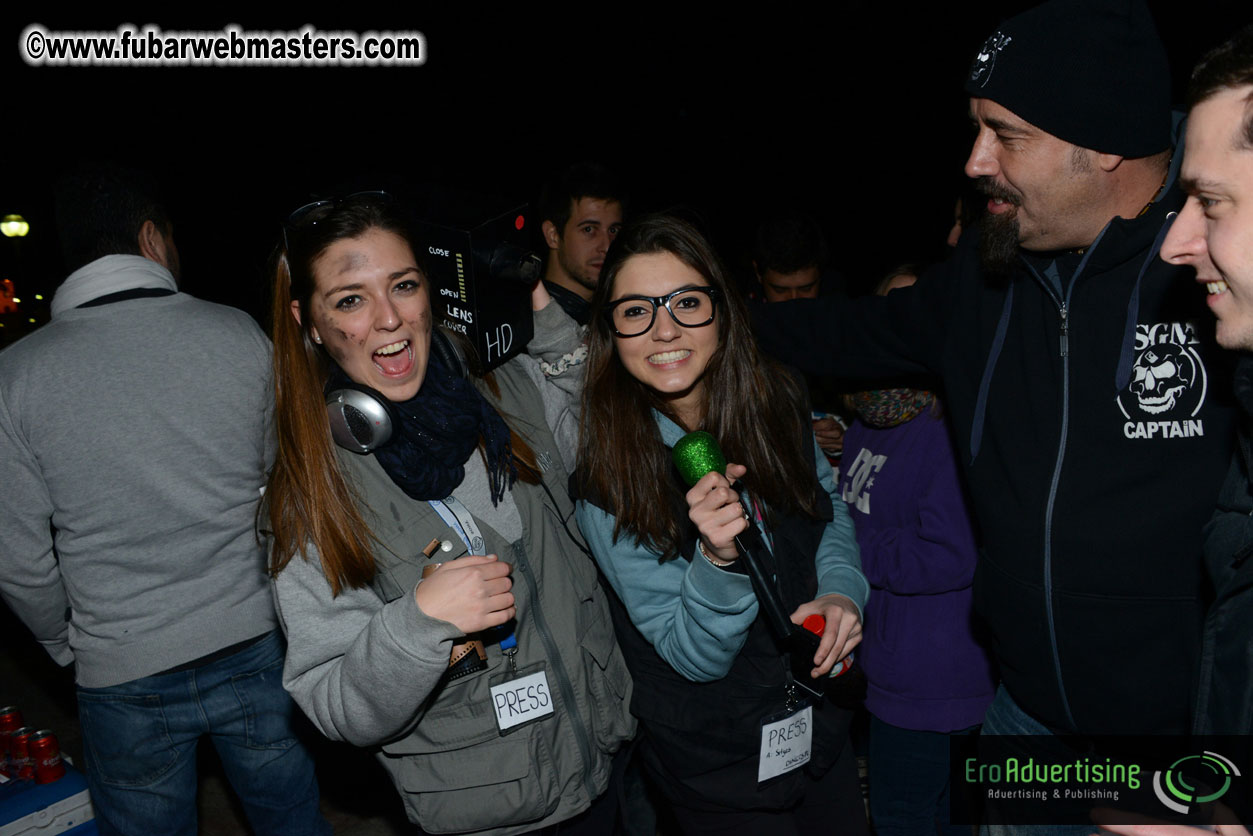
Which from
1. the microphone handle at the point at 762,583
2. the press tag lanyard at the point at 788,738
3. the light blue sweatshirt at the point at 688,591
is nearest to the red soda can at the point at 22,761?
the light blue sweatshirt at the point at 688,591

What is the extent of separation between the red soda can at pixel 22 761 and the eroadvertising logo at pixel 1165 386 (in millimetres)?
3886

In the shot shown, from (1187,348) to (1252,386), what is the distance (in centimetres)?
32

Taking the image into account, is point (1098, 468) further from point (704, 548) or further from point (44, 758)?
point (44, 758)

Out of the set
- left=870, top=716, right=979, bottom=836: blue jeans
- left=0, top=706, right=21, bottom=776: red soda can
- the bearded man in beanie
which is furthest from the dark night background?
left=870, top=716, right=979, bottom=836: blue jeans

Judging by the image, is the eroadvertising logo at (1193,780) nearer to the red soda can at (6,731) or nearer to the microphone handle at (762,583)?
the microphone handle at (762,583)

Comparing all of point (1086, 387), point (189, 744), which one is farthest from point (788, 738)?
point (189, 744)

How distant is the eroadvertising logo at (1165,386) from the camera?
1.70 metres

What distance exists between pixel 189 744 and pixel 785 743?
6.49 feet

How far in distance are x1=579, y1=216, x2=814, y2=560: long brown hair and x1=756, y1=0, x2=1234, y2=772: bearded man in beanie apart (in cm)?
47

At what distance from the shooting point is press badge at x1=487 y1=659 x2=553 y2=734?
5.99 ft

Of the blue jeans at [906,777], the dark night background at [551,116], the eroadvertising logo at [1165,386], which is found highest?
the dark night background at [551,116]

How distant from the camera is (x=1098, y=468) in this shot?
179cm

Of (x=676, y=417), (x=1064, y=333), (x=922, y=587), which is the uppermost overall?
(x=1064, y=333)

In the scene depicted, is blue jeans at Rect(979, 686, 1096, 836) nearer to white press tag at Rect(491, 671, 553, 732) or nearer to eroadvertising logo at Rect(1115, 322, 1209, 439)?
eroadvertising logo at Rect(1115, 322, 1209, 439)
